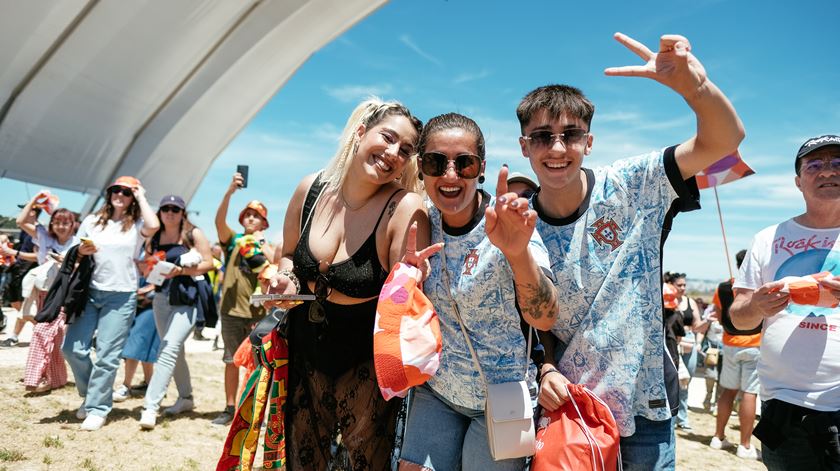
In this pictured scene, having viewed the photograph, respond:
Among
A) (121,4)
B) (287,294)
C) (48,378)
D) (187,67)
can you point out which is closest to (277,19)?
(187,67)

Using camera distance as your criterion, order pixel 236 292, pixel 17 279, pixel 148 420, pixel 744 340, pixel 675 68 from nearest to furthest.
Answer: pixel 675 68 < pixel 148 420 < pixel 236 292 < pixel 744 340 < pixel 17 279

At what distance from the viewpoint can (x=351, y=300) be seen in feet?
7.77

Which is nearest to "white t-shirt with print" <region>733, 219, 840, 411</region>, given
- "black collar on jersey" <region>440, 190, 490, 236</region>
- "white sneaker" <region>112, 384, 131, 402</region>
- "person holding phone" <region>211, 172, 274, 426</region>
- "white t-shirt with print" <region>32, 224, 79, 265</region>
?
"black collar on jersey" <region>440, 190, 490, 236</region>

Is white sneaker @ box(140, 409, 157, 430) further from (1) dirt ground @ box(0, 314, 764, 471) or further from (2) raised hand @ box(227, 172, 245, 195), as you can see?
(2) raised hand @ box(227, 172, 245, 195)

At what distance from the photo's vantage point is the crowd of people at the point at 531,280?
185cm

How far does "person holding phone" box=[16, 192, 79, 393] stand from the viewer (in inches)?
228

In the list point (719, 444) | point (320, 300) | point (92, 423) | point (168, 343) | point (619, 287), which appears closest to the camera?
point (619, 287)

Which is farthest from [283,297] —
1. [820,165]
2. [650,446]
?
[820,165]

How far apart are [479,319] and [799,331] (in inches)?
63.5

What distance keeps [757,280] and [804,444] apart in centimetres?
75

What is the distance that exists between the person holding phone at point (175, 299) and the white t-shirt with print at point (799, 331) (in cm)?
481

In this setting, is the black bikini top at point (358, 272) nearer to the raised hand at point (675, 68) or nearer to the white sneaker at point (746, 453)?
the raised hand at point (675, 68)

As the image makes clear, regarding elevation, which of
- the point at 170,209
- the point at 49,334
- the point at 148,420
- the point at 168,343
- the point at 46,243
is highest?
the point at 170,209

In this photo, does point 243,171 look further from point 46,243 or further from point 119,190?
point 46,243
